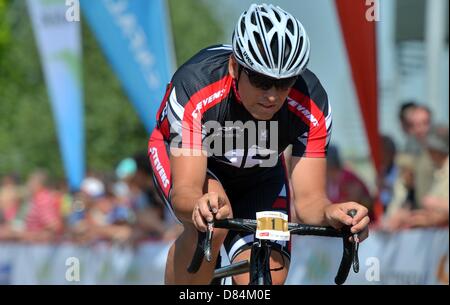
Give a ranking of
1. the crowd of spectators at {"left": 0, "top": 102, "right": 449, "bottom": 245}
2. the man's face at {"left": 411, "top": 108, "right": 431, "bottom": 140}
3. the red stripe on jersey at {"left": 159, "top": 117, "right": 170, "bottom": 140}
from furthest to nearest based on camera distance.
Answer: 1. the man's face at {"left": 411, "top": 108, "right": 431, "bottom": 140}
2. the crowd of spectators at {"left": 0, "top": 102, "right": 449, "bottom": 245}
3. the red stripe on jersey at {"left": 159, "top": 117, "right": 170, "bottom": 140}

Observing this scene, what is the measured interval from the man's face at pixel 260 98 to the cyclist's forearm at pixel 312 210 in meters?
0.61

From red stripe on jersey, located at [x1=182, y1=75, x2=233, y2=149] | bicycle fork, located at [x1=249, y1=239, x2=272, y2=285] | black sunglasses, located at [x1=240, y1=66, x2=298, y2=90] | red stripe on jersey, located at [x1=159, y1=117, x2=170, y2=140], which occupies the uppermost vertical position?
black sunglasses, located at [x1=240, y1=66, x2=298, y2=90]

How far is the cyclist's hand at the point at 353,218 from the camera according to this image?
16.3 ft

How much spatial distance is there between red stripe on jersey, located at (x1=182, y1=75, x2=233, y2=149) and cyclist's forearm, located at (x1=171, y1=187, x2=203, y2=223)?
0.29 m

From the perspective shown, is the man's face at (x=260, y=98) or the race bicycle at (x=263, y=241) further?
the man's face at (x=260, y=98)

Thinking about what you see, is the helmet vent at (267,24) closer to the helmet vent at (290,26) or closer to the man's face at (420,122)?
the helmet vent at (290,26)

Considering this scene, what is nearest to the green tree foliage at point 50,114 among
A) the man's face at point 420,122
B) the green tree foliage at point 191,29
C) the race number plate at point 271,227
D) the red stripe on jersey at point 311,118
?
the green tree foliage at point 191,29

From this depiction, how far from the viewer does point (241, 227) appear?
496 centimetres

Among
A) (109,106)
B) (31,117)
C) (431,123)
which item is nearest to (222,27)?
(109,106)

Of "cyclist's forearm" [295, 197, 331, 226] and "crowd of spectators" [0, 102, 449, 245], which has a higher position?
"cyclist's forearm" [295, 197, 331, 226]

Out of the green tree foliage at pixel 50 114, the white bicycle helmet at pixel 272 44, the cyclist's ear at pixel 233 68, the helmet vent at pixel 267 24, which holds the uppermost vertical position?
the helmet vent at pixel 267 24

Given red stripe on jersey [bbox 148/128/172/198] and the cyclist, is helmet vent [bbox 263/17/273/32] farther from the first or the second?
red stripe on jersey [bbox 148/128/172/198]

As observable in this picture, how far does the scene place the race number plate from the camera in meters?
4.90

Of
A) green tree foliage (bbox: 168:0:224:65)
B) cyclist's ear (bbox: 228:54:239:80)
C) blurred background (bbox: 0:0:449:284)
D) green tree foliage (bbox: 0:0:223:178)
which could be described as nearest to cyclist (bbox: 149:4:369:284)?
cyclist's ear (bbox: 228:54:239:80)
